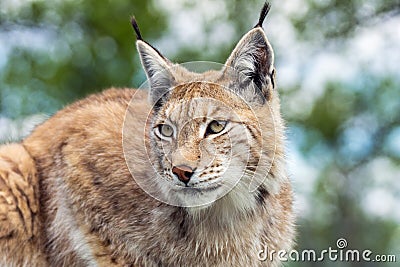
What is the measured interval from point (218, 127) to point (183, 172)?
1.00 ft

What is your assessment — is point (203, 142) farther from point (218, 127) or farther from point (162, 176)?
point (162, 176)

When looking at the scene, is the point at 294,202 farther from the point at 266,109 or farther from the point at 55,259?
the point at 55,259

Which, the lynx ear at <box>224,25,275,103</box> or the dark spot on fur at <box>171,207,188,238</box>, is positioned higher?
the lynx ear at <box>224,25,275,103</box>

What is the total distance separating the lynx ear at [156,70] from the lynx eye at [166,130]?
Result: 18cm

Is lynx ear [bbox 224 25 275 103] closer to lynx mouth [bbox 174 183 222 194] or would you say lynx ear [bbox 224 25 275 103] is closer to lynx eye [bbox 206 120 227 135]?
lynx eye [bbox 206 120 227 135]

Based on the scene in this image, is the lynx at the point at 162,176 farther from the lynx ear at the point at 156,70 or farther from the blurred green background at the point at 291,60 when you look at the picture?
the blurred green background at the point at 291,60

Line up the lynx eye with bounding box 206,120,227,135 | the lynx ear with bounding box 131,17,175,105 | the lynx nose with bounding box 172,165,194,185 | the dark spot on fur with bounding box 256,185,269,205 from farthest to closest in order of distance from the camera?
the dark spot on fur with bounding box 256,185,269,205
the lynx ear with bounding box 131,17,175,105
the lynx eye with bounding box 206,120,227,135
the lynx nose with bounding box 172,165,194,185

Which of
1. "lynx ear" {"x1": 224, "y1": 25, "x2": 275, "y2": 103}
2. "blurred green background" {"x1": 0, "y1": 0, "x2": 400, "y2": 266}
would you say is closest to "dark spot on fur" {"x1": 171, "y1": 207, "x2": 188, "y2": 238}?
"lynx ear" {"x1": 224, "y1": 25, "x2": 275, "y2": 103}

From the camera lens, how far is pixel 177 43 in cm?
1298

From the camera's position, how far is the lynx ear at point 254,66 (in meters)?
3.67

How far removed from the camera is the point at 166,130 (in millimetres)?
3703

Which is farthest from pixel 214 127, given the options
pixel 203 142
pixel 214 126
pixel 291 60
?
pixel 291 60

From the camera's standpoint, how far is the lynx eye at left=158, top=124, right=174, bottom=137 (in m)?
3.67

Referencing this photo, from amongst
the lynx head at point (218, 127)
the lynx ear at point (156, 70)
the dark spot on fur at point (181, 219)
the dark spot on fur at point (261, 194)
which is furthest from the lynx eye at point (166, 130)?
the dark spot on fur at point (261, 194)
